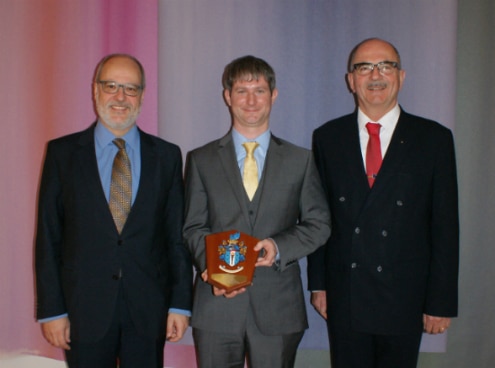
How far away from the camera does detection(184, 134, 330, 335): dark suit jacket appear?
2156 millimetres

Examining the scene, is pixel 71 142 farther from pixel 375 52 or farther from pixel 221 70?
pixel 375 52

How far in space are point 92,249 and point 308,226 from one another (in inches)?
37.1

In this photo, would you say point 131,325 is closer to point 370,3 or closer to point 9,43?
point 9,43

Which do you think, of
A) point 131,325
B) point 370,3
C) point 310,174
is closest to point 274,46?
point 370,3

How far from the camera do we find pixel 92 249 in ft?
6.91

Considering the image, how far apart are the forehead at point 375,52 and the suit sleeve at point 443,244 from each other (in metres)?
0.53

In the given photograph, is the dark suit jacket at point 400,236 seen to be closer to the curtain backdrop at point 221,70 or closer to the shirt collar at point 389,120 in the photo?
the shirt collar at point 389,120

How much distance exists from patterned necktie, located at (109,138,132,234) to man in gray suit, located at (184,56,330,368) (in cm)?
28

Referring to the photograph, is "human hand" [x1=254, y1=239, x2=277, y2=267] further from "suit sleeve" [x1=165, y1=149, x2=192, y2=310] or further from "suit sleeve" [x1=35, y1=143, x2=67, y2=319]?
"suit sleeve" [x1=35, y1=143, x2=67, y2=319]

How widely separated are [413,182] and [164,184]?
1.13 m

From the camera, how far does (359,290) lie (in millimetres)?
2285

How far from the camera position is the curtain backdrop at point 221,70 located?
303 cm

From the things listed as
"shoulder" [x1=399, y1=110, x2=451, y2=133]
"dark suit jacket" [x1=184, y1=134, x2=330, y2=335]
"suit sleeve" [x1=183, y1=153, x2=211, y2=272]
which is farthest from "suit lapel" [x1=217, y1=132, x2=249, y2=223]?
"shoulder" [x1=399, y1=110, x2=451, y2=133]

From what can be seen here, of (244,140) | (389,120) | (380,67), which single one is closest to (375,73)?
(380,67)
